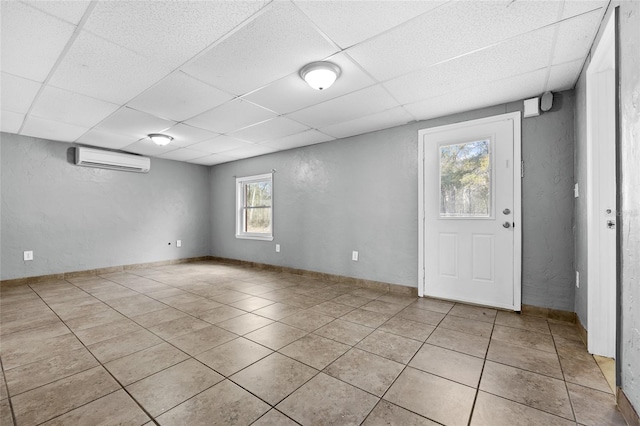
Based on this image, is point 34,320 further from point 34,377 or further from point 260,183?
point 260,183

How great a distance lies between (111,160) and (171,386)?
4920mm

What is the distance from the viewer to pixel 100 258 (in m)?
5.16

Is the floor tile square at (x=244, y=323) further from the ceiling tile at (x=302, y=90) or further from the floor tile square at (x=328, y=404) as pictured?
the ceiling tile at (x=302, y=90)

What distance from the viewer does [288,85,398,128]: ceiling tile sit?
2977 mm

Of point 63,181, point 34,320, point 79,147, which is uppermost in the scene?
point 79,147

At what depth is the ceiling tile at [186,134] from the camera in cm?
404

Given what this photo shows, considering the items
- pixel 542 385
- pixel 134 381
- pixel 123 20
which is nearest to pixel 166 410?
pixel 134 381

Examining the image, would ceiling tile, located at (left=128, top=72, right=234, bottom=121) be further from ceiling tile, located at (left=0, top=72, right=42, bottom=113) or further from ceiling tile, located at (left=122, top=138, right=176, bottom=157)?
ceiling tile, located at (left=122, top=138, right=176, bottom=157)

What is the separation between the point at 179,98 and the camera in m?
3.03

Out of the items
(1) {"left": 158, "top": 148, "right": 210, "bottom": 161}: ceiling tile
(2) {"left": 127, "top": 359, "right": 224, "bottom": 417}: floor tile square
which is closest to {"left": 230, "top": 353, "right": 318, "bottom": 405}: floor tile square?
(2) {"left": 127, "top": 359, "right": 224, "bottom": 417}: floor tile square

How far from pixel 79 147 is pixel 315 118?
14.0 feet

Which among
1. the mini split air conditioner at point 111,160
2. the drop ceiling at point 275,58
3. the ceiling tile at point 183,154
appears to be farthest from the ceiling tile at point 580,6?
the mini split air conditioner at point 111,160

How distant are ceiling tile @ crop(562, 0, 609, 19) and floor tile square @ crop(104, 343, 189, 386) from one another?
3505mm

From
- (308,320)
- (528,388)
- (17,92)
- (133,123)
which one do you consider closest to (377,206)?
(308,320)
